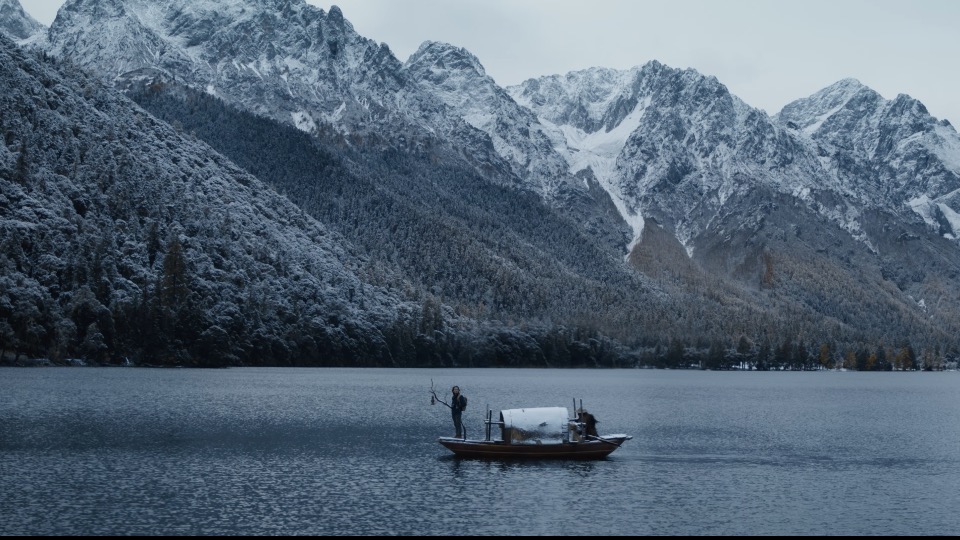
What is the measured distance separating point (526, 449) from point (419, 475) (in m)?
12.0

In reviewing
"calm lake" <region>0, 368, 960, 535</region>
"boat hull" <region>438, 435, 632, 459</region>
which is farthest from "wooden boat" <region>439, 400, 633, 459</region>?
"calm lake" <region>0, 368, 960, 535</region>

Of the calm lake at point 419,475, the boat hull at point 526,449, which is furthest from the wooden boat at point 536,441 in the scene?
the calm lake at point 419,475

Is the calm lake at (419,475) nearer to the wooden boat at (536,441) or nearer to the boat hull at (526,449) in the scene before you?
the boat hull at (526,449)

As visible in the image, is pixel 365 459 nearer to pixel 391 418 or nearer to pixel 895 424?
pixel 391 418

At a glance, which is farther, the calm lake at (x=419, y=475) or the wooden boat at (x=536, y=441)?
the wooden boat at (x=536, y=441)

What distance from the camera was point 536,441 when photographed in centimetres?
8312

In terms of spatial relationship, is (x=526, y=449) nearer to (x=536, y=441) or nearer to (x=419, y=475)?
(x=536, y=441)

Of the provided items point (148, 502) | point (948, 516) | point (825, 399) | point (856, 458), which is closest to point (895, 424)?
point (856, 458)

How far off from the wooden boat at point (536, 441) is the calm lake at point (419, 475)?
1456mm

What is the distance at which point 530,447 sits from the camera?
3236 inches

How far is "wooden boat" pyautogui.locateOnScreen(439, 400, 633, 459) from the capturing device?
8219 centimetres

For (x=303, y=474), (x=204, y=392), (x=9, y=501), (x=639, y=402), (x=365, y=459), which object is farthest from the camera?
(x=639, y=402)

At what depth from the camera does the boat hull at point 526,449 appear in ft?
269

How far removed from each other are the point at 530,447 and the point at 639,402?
277ft
